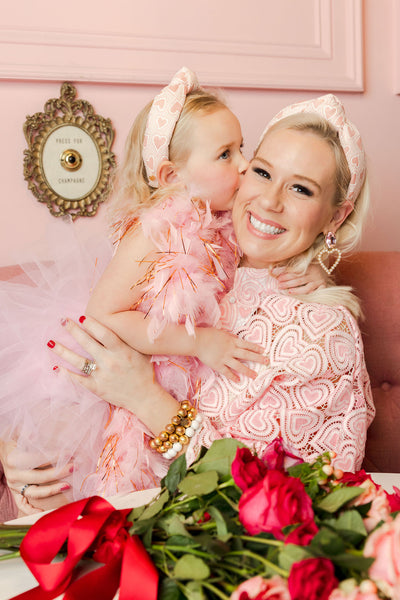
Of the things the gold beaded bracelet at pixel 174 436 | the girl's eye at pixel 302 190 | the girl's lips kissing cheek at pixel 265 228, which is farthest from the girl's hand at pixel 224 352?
the girl's eye at pixel 302 190

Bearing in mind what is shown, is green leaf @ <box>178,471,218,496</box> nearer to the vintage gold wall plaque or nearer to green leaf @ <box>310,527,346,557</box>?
green leaf @ <box>310,527,346,557</box>

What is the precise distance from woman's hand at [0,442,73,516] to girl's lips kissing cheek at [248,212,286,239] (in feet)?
2.32

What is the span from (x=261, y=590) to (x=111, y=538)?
0.98ft

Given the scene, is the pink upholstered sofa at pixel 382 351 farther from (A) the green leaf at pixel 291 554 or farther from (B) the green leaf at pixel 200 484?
(A) the green leaf at pixel 291 554

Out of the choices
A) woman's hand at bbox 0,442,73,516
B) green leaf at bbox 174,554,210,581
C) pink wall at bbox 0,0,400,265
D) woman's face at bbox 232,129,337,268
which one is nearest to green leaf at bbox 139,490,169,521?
green leaf at bbox 174,554,210,581

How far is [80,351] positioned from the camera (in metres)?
1.52

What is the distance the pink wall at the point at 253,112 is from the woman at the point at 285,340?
0.29 meters

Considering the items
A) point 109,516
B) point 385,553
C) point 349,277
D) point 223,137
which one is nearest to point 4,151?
point 223,137

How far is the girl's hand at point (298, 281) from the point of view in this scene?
1.52 m

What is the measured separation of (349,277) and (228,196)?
502 millimetres

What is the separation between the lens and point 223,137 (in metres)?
1.53

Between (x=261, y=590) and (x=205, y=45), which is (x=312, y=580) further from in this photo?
(x=205, y=45)

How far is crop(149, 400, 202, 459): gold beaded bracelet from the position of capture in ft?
4.67

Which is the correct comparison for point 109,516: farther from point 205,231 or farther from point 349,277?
point 349,277
